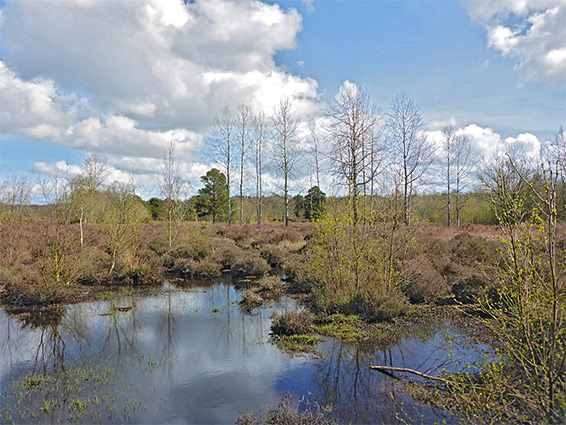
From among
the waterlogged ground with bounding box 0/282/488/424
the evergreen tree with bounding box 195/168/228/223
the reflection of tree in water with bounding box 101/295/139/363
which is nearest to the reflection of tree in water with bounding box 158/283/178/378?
the waterlogged ground with bounding box 0/282/488/424

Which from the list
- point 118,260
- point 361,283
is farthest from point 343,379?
point 118,260

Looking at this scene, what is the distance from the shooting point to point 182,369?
22.7ft

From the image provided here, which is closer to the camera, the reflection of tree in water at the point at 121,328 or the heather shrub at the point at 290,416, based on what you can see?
the heather shrub at the point at 290,416

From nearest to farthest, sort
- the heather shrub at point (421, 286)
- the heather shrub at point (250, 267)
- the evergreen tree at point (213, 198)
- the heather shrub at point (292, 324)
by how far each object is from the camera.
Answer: the heather shrub at point (292, 324) → the heather shrub at point (421, 286) → the heather shrub at point (250, 267) → the evergreen tree at point (213, 198)

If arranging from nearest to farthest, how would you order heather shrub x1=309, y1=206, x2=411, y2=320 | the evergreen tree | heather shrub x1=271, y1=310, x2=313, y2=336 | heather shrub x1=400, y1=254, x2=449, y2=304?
heather shrub x1=271, y1=310, x2=313, y2=336, heather shrub x1=309, y1=206, x2=411, y2=320, heather shrub x1=400, y1=254, x2=449, y2=304, the evergreen tree

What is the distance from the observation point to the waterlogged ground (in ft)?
17.7

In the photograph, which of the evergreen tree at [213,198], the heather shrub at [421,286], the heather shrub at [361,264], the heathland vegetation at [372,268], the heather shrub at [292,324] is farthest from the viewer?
the evergreen tree at [213,198]

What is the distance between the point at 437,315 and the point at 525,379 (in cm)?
492

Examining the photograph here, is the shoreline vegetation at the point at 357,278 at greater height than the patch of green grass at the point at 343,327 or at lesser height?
greater

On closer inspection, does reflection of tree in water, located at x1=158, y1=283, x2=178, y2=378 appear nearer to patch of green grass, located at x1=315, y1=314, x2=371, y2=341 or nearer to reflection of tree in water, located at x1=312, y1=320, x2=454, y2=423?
reflection of tree in water, located at x1=312, y1=320, x2=454, y2=423

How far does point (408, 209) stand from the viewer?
9.09 meters

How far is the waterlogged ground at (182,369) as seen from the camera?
5383 millimetres

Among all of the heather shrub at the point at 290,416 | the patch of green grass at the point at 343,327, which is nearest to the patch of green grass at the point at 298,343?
the patch of green grass at the point at 343,327

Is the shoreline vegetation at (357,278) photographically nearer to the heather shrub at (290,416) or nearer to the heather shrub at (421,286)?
the heather shrub at (421,286)
